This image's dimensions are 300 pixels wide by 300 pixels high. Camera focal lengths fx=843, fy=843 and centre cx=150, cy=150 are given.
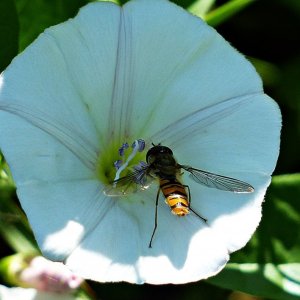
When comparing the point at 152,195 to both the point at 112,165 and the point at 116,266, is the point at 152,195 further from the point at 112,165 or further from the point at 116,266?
the point at 116,266

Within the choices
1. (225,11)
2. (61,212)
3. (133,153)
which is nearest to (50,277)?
(61,212)

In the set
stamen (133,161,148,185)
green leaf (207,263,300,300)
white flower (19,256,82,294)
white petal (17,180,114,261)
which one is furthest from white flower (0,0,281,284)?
green leaf (207,263,300,300)

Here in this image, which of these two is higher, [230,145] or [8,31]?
[8,31]

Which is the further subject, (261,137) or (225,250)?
(261,137)

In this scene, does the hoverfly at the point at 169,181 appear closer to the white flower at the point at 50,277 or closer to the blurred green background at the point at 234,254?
the white flower at the point at 50,277

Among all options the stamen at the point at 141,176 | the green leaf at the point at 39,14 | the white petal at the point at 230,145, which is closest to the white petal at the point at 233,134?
the white petal at the point at 230,145

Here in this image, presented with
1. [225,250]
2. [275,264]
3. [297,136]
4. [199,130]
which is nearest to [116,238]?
[225,250]

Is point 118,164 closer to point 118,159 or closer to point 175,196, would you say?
point 118,159
